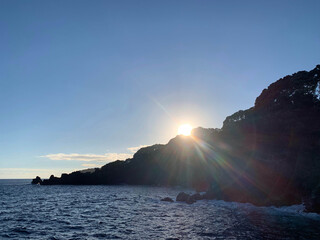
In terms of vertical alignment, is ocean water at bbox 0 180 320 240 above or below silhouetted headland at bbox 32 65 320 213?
below

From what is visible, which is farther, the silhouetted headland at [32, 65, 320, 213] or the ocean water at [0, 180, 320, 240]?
the silhouetted headland at [32, 65, 320, 213]

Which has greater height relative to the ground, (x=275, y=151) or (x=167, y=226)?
(x=275, y=151)

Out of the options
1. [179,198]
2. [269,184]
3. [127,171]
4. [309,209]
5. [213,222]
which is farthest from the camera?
[127,171]

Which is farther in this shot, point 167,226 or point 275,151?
point 275,151

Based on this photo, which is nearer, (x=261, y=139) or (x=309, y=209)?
(x=309, y=209)

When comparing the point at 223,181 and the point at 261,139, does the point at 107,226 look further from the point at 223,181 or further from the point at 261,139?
the point at 261,139

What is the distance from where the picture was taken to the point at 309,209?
133ft

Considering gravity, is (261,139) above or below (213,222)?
above

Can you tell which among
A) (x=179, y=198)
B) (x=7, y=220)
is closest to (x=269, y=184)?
(x=179, y=198)

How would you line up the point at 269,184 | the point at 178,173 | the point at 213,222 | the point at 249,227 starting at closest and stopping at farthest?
the point at 249,227
the point at 213,222
the point at 269,184
the point at 178,173

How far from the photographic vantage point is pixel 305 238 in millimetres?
25734

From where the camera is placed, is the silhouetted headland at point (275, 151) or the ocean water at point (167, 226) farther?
the silhouetted headland at point (275, 151)

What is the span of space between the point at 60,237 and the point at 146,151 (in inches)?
5663

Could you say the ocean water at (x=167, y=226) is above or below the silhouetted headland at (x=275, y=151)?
below
